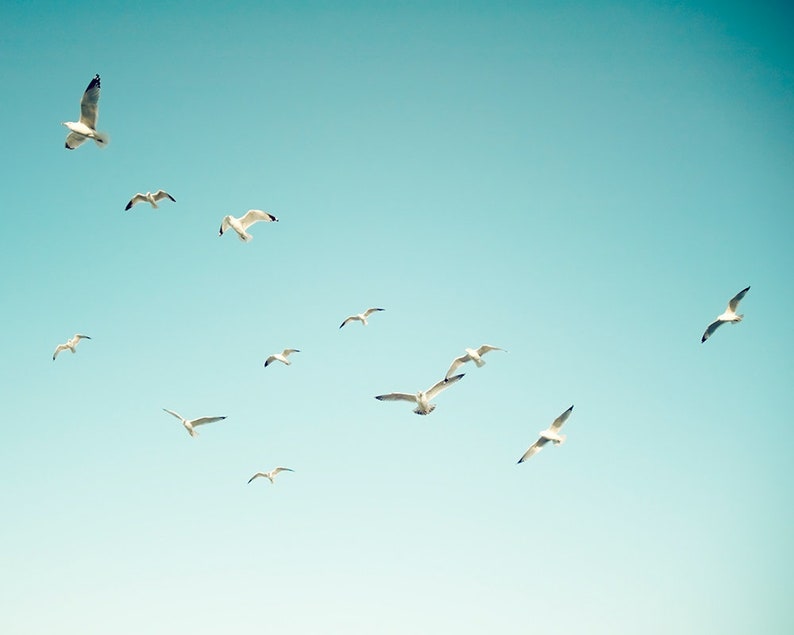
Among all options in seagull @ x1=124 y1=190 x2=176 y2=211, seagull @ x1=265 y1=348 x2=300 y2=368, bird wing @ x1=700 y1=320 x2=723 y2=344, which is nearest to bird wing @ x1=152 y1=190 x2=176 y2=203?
seagull @ x1=124 y1=190 x2=176 y2=211

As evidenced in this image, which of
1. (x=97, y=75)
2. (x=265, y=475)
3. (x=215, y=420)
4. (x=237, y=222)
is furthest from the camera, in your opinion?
(x=265, y=475)

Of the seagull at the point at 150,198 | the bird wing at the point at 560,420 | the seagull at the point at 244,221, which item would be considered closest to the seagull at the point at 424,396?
the bird wing at the point at 560,420

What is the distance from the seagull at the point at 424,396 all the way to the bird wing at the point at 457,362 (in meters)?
2.23

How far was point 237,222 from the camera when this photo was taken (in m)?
22.9

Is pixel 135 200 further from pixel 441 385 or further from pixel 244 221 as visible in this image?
pixel 441 385

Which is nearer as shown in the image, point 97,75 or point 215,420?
point 97,75

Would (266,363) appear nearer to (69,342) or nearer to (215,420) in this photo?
(215,420)

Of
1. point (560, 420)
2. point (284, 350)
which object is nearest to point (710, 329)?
point (560, 420)

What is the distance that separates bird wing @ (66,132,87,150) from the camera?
1913cm

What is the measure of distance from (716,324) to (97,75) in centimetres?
2502

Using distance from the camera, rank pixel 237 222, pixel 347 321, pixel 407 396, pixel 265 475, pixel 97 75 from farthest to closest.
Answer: pixel 265 475, pixel 347 321, pixel 237 222, pixel 407 396, pixel 97 75

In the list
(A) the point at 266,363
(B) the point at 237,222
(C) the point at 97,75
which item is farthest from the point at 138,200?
(A) the point at 266,363

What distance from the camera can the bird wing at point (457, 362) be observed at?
2319 cm

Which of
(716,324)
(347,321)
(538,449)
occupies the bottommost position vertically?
(538,449)
